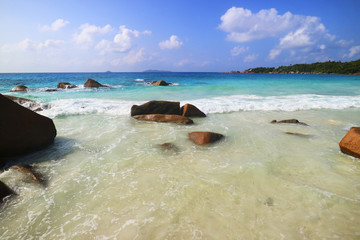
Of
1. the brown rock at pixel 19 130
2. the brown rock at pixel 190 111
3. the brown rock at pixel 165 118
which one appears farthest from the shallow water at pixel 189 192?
the brown rock at pixel 190 111

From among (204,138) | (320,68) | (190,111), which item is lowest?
(204,138)

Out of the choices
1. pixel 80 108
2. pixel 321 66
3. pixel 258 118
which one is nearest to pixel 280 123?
pixel 258 118

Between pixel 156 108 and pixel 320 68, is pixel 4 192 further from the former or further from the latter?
pixel 320 68

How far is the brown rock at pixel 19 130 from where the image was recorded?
392cm

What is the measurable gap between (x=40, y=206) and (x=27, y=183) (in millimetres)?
778

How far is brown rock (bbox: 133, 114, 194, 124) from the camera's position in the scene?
22.2 ft

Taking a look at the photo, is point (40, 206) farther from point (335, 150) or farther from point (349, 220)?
point (335, 150)

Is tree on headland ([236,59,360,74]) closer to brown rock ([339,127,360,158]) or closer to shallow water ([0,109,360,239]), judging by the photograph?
brown rock ([339,127,360,158])

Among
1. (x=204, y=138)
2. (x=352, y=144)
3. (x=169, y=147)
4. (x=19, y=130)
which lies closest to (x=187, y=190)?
(x=169, y=147)

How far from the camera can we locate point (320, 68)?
8000cm

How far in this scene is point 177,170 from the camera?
11.4 ft

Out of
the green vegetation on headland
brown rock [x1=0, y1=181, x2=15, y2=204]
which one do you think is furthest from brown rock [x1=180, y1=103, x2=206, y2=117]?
the green vegetation on headland

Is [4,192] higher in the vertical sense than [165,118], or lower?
lower

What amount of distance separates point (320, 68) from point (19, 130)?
104468 millimetres
